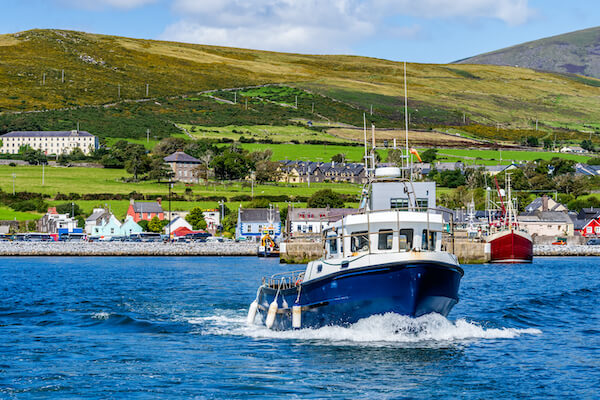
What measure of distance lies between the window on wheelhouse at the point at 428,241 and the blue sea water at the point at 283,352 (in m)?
2.53

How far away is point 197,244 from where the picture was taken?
105 m

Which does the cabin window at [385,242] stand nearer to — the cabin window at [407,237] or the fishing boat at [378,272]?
the fishing boat at [378,272]

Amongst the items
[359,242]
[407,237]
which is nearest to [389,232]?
[407,237]

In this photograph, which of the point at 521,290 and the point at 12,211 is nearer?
the point at 521,290

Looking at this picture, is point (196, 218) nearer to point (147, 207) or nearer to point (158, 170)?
point (147, 207)

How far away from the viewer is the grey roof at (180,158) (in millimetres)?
188000

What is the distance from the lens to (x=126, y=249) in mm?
103562

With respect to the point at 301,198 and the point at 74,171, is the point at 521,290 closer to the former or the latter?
the point at 301,198

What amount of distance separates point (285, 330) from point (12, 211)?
11371cm

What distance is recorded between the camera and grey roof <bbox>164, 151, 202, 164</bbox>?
188 m

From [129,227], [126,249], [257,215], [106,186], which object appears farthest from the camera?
[106,186]

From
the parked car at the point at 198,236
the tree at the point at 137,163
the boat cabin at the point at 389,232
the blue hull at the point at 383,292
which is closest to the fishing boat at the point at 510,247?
the parked car at the point at 198,236

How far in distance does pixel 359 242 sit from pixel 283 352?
4994 millimetres

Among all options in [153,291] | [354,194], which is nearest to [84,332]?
[153,291]
